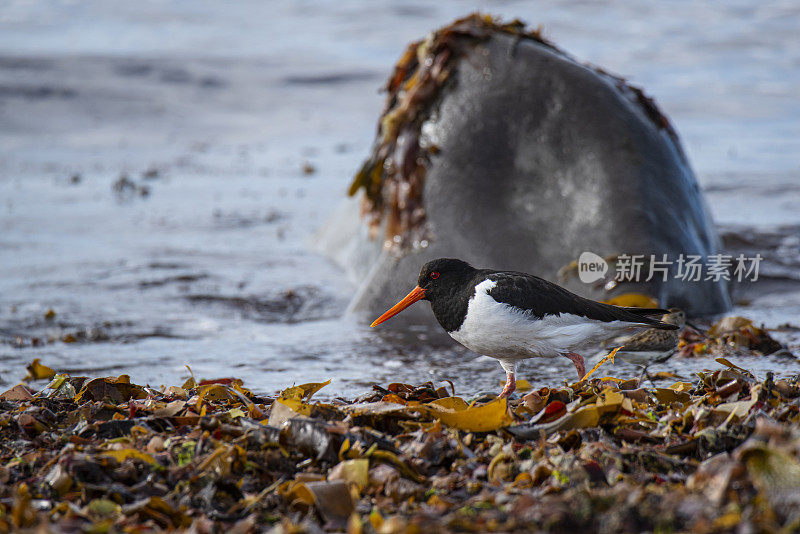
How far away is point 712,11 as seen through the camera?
2241 centimetres

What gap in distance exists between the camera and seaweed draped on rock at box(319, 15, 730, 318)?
17.9 ft

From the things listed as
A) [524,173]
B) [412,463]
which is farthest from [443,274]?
[524,173]

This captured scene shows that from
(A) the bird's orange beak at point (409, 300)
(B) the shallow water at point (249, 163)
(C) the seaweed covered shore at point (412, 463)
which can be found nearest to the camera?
(C) the seaweed covered shore at point (412, 463)

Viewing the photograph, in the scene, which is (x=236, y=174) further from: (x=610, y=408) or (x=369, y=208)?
(x=610, y=408)

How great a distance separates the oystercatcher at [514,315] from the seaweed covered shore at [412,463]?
1.38 feet

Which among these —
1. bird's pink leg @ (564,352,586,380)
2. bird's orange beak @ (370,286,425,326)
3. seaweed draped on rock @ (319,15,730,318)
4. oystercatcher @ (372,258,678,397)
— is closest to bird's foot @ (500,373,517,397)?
oystercatcher @ (372,258,678,397)

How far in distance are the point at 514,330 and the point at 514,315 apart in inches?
2.9

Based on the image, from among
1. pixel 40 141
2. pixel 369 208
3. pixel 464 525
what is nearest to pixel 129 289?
pixel 369 208

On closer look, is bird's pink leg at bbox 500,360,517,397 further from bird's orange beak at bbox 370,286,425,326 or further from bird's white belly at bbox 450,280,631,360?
bird's orange beak at bbox 370,286,425,326

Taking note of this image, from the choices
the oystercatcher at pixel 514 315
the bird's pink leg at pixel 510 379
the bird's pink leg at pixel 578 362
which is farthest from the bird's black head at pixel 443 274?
the bird's pink leg at pixel 578 362

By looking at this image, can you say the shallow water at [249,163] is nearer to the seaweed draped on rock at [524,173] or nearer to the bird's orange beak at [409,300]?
the bird's orange beak at [409,300]

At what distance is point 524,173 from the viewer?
571 centimetres

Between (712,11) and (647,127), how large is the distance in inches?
744

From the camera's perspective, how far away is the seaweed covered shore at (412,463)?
2.01 meters
